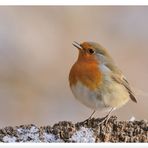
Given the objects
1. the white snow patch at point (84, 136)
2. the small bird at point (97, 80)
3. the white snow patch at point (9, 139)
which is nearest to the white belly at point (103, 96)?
the small bird at point (97, 80)

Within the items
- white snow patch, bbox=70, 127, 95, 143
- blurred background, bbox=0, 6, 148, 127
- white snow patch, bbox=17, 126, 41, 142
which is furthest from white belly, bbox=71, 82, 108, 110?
blurred background, bbox=0, 6, 148, 127

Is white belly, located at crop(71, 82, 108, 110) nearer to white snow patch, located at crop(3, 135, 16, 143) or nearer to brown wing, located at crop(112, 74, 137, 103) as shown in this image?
brown wing, located at crop(112, 74, 137, 103)

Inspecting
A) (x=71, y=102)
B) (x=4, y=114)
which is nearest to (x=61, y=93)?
(x=71, y=102)

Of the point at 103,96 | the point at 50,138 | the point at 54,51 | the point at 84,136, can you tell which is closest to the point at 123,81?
the point at 103,96

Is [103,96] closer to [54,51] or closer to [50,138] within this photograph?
[50,138]

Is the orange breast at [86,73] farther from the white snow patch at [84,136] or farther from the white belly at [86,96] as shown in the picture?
the white snow patch at [84,136]
